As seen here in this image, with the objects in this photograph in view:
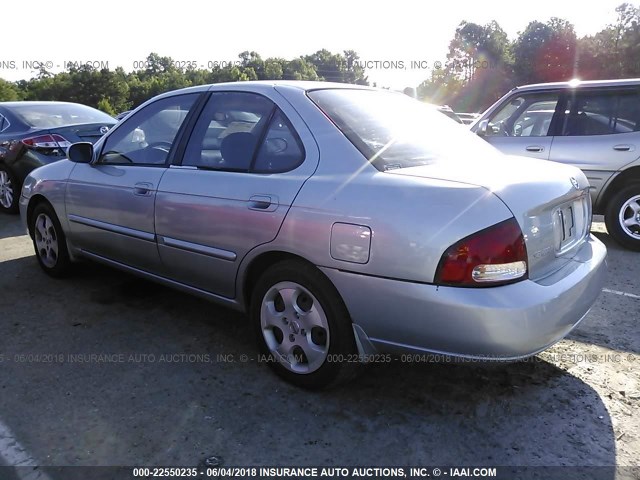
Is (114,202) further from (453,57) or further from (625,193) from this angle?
(453,57)

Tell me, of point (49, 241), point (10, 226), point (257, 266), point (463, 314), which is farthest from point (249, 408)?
point (10, 226)

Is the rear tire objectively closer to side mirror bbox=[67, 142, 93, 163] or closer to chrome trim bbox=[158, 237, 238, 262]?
side mirror bbox=[67, 142, 93, 163]

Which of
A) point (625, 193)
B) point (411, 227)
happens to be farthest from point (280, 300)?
point (625, 193)

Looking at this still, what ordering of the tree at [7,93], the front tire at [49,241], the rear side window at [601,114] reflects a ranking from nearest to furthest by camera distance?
the front tire at [49,241]
the rear side window at [601,114]
the tree at [7,93]

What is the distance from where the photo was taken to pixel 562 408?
2.69 meters

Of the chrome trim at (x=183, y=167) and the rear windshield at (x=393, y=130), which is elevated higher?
the rear windshield at (x=393, y=130)

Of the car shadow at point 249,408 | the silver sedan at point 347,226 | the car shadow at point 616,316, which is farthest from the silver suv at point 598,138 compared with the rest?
the car shadow at point 249,408

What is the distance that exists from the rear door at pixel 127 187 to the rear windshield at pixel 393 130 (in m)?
1.13

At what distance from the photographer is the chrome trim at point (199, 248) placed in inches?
120

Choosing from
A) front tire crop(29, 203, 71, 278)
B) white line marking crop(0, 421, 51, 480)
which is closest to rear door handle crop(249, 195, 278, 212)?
white line marking crop(0, 421, 51, 480)

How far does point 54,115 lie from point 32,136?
697mm

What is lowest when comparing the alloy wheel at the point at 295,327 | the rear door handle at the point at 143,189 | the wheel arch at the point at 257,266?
the alloy wheel at the point at 295,327

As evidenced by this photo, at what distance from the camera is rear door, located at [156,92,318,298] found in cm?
283

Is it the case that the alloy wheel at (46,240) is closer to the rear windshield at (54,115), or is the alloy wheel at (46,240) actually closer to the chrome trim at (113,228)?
the chrome trim at (113,228)
